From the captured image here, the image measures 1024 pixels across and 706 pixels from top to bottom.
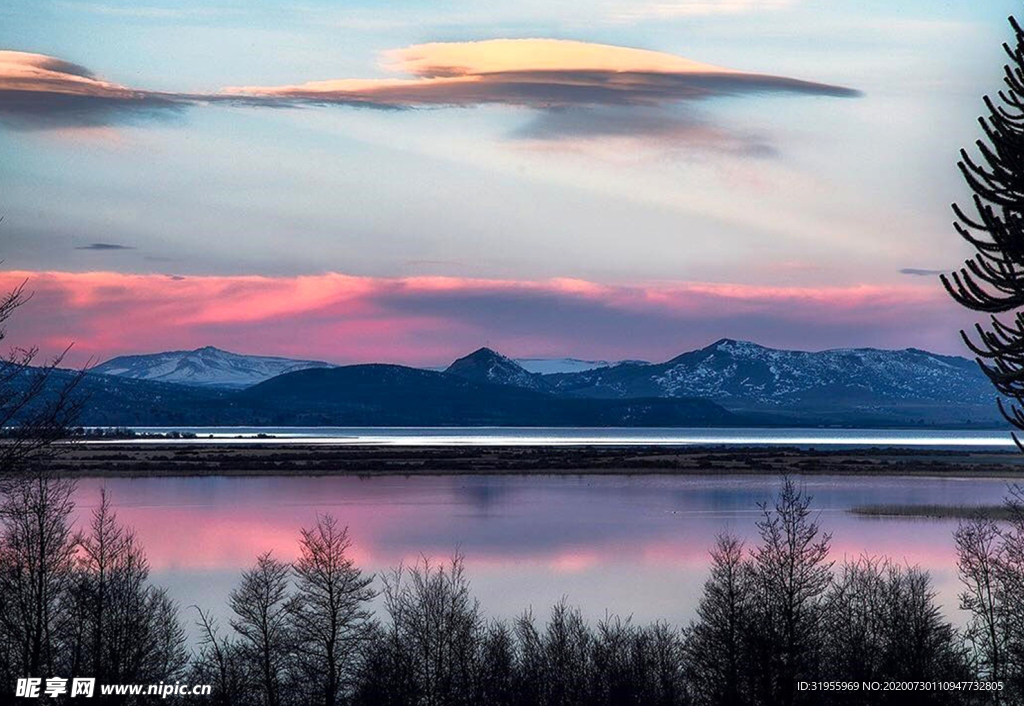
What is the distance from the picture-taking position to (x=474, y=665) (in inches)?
1346

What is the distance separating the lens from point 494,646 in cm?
3416

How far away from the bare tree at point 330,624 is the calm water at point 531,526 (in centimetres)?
347

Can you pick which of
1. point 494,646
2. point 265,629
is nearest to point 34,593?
point 265,629

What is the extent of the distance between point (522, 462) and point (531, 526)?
52.4 m

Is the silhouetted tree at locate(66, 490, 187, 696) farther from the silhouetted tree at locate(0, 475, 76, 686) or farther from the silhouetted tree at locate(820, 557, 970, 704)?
the silhouetted tree at locate(820, 557, 970, 704)

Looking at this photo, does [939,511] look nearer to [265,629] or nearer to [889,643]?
[889,643]

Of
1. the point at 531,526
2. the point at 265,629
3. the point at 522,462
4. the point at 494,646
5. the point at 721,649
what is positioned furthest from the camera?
the point at 522,462

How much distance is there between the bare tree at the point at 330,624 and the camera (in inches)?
1364

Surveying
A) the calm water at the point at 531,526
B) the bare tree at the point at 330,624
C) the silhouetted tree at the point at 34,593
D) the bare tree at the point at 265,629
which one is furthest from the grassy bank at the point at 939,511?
the silhouetted tree at the point at 34,593

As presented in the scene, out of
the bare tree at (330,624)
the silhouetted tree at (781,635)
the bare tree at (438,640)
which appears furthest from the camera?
the bare tree at (330,624)

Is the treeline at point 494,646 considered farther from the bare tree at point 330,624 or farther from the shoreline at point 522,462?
the shoreline at point 522,462

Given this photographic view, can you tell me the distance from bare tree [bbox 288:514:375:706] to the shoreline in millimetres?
57726

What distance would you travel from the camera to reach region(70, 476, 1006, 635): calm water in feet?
150

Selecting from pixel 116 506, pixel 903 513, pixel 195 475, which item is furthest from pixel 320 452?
pixel 903 513
